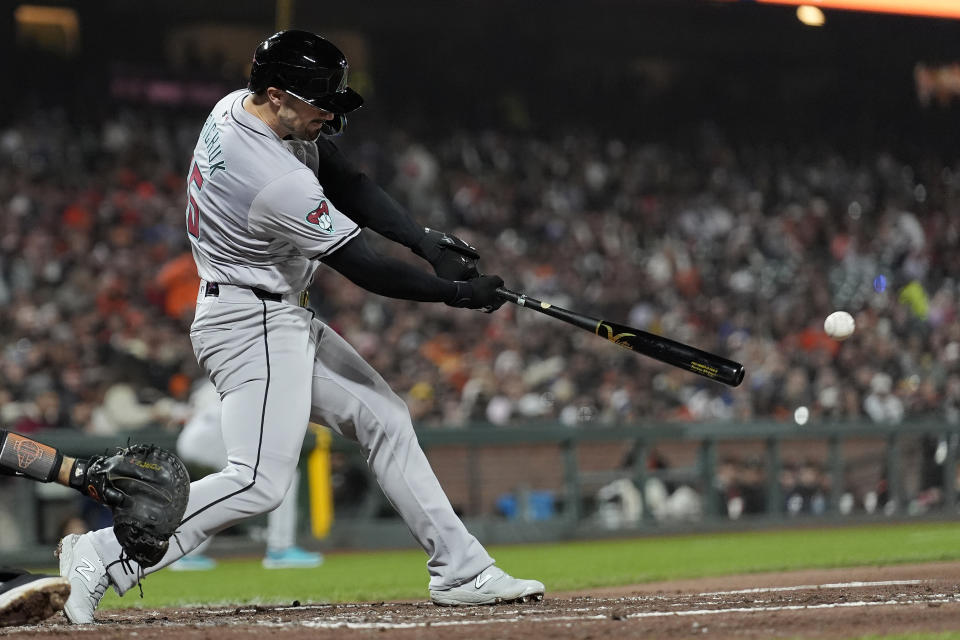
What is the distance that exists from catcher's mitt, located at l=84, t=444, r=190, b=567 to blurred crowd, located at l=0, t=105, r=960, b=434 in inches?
253

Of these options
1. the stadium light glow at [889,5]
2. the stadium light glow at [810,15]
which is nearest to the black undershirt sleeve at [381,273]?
the stadium light glow at [889,5]

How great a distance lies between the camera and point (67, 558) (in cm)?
397

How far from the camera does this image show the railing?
1063 centimetres

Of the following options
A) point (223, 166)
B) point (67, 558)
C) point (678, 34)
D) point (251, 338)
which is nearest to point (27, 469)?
point (67, 558)

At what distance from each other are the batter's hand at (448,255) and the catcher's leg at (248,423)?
0.52 meters

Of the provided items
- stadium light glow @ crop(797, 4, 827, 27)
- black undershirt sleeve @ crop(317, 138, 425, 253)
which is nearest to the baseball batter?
black undershirt sleeve @ crop(317, 138, 425, 253)

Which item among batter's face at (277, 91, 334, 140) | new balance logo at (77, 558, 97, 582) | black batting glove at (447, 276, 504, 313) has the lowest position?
new balance logo at (77, 558, 97, 582)

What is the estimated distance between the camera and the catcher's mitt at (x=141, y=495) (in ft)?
12.5

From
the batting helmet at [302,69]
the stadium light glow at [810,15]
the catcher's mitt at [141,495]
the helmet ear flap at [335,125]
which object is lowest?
the catcher's mitt at [141,495]

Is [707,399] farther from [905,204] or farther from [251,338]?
[251,338]

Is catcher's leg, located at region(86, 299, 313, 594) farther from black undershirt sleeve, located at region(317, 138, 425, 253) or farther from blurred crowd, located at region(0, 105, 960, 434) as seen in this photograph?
blurred crowd, located at region(0, 105, 960, 434)

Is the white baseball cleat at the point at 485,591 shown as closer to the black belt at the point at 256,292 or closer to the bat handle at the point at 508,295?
the bat handle at the point at 508,295

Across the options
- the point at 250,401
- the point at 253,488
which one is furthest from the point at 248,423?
the point at 253,488

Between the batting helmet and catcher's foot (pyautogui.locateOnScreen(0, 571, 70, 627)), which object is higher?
the batting helmet
